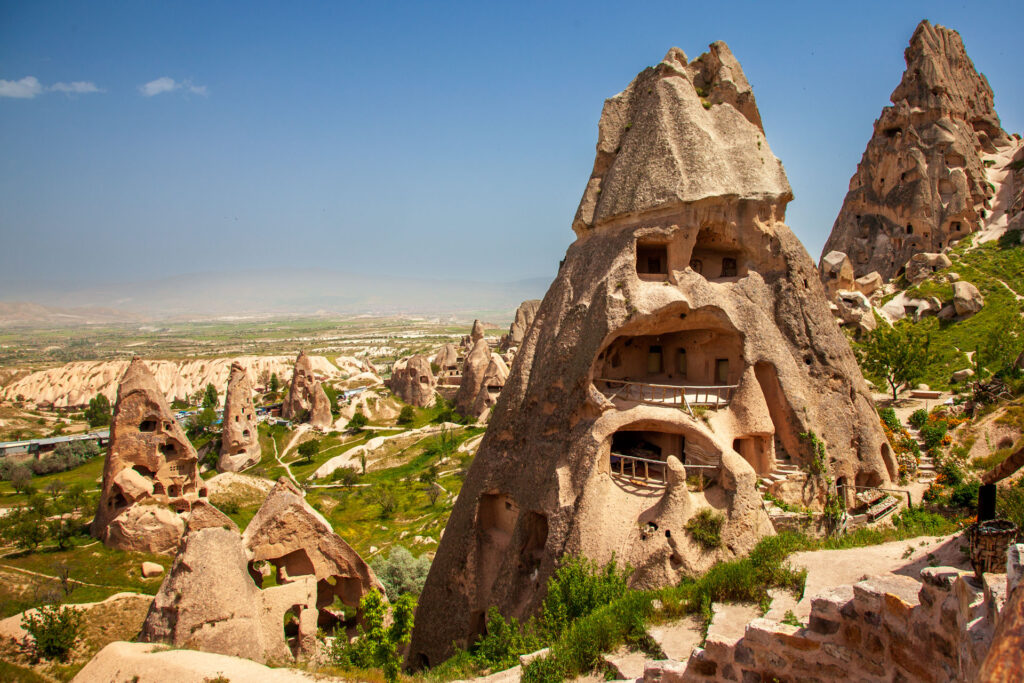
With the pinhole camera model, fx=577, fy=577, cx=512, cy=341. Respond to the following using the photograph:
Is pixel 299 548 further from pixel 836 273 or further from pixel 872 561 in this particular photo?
pixel 836 273

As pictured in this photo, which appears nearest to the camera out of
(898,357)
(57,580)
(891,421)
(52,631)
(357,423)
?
(52,631)

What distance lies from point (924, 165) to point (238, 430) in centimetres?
6666

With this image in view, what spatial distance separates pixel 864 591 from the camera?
23.6 feet

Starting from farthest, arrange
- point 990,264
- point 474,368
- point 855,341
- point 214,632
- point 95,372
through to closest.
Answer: point 95,372 → point 474,368 → point 990,264 → point 855,341 → point 214,632

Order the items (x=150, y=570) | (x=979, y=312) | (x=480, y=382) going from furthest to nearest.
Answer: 1. (x=480, y=382)
2. (x=979, y=312)
3. (x=150, y=570)

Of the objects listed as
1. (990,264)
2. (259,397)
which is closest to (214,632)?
(990,264)

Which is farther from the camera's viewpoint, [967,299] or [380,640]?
[967,299]

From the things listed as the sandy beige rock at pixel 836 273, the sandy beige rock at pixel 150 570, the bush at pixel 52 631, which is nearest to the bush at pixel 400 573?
the sandy beige rock at pixel 150 570

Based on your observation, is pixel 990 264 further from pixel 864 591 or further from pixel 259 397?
pixel 259 397

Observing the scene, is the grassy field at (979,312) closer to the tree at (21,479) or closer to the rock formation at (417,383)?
the rock formation at (417,383)

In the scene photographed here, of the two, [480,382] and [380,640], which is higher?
[480,382]

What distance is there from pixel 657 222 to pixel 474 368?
46.4 m

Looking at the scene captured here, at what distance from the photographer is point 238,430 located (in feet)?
167

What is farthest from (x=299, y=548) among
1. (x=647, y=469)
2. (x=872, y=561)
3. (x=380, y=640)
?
(x=872, y=561)
